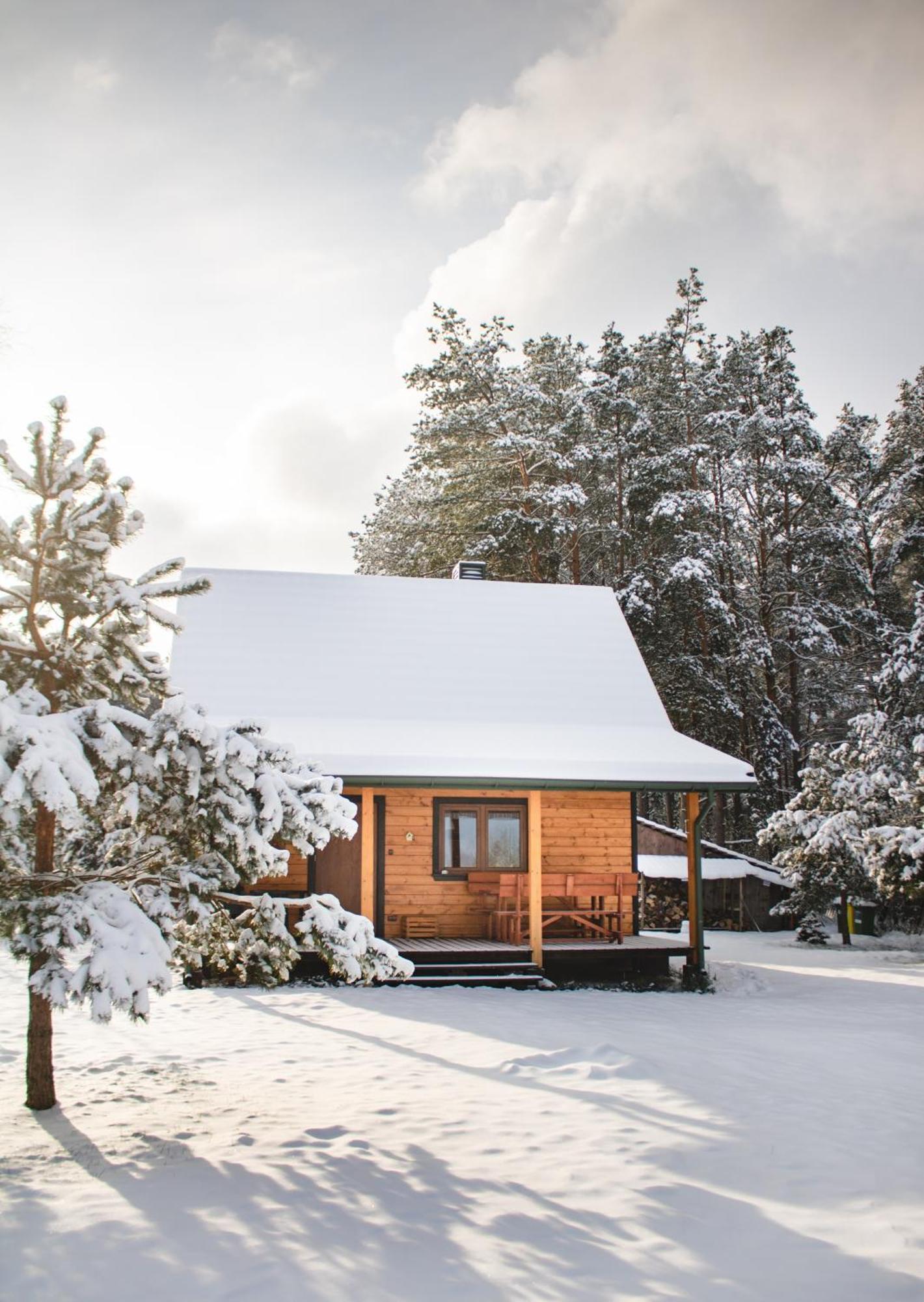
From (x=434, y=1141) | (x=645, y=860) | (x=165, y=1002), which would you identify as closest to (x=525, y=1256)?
(x=434, y=1141)

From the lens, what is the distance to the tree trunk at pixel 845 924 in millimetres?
19688

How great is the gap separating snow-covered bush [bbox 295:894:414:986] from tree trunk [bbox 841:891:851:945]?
15969 millimetres

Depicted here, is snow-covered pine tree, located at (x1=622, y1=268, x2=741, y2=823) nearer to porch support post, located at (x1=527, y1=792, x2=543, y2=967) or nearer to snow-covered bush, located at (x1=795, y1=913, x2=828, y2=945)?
snow-covered bush, located at (x1=795, y1=913, x2=828, y2=945)

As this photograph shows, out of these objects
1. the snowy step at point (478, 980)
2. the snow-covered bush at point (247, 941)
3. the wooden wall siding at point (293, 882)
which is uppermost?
the snow-covered bush at point (247, 941)

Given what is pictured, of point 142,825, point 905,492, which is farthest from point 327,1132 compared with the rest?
point 905,492

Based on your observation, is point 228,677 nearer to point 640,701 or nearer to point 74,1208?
point 640,701

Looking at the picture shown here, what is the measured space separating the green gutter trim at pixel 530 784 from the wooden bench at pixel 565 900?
1325mm

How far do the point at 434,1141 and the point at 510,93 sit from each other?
13.6m

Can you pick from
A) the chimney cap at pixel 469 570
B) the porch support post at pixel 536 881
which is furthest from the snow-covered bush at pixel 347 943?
the chimney cap at pixel 469 570

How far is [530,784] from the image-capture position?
39.8 feet

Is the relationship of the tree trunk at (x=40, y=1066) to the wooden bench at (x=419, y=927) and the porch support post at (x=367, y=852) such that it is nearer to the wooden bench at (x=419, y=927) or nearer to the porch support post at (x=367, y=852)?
the porch support post at (x=367, y=852)

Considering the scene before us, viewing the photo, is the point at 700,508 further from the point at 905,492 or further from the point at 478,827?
the point at 478,827

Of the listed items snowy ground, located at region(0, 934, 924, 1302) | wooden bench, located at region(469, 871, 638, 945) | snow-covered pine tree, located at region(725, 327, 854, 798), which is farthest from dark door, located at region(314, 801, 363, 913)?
snow-covered pine tree, located at region(725, 327, 854, 798)

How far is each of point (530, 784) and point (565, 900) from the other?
8.39 feet
